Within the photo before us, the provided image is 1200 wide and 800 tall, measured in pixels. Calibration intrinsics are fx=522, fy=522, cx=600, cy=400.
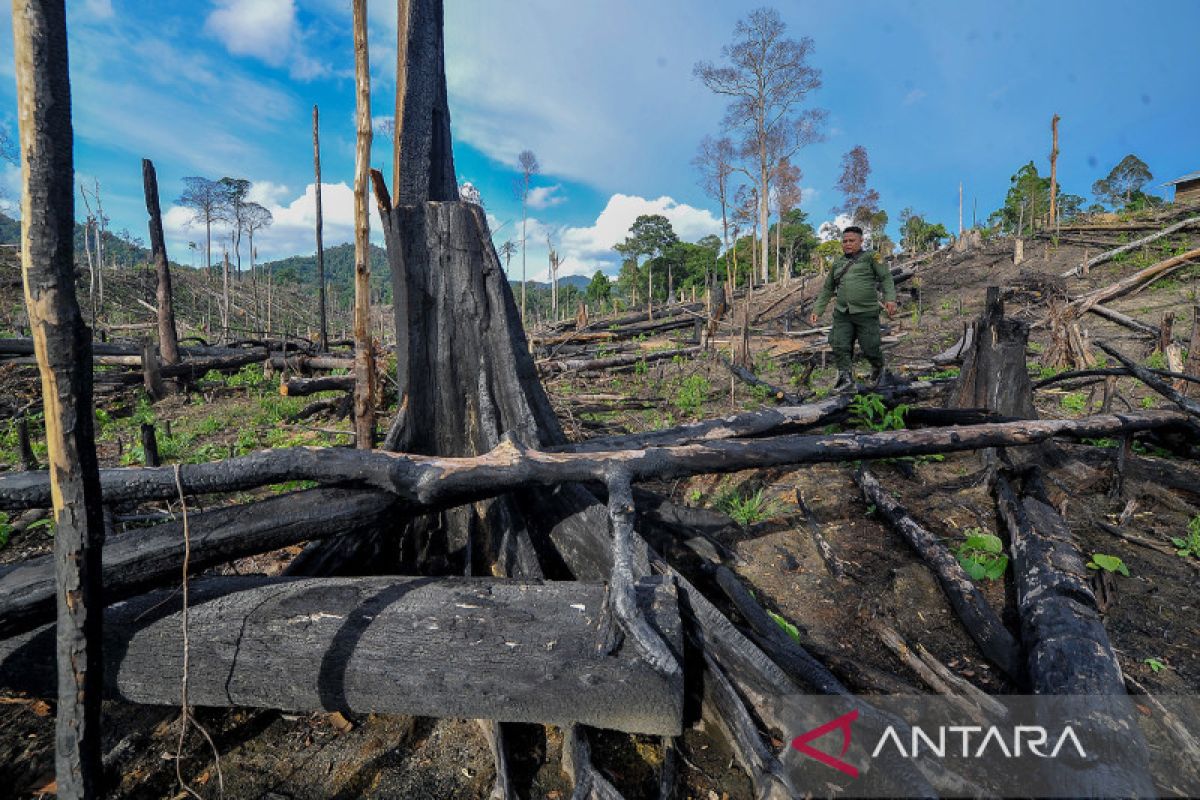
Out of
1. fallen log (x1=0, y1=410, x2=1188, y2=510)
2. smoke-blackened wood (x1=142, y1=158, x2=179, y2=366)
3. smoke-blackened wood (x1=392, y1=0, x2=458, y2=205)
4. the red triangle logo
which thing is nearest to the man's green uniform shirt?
fallen log (x1=0, y1=410, x2=1188, y2=510)

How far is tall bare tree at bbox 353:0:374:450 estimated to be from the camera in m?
4.57

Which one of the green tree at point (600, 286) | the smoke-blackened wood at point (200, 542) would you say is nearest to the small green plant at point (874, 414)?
the smoke-blackened wood at point (200, 542)

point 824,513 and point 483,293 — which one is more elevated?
point 483,293

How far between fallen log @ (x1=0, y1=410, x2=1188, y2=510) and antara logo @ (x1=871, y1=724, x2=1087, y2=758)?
141 centimetres

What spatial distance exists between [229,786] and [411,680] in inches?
32.0

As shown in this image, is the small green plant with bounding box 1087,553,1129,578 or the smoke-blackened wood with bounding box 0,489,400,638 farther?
the small green plant with bounding box 1087,553,1129,578

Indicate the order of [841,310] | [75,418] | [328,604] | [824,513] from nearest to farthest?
[75,418]
[328,604]
[824,513]
[841,310]

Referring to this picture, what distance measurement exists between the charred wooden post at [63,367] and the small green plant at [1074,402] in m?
8.62

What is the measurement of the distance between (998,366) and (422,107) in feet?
17.7

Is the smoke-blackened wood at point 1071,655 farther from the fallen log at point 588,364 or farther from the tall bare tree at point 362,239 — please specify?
the fallen log at point 588,364

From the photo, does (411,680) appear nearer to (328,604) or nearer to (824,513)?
(328,604)

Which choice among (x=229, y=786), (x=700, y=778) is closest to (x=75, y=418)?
(x=229, y=786)

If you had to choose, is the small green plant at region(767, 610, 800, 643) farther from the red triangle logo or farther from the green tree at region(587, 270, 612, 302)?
the green tree at region(587, 270, 612, 302)

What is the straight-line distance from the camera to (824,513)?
4.29 m
